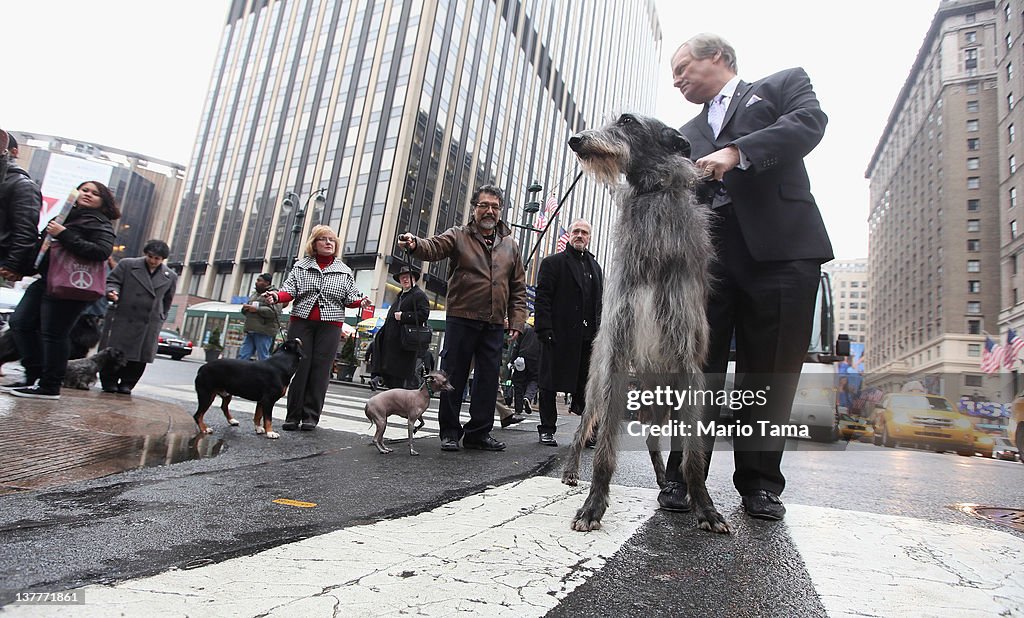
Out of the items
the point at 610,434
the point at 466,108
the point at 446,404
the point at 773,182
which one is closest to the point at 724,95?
the point at 773,182

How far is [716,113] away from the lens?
3141 millimetres

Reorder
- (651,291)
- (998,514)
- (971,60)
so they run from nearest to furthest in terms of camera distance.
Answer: (651,291) → (998,514) → (971,60)

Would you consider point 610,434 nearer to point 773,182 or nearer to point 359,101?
point 773,182

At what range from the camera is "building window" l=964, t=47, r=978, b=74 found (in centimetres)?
7456

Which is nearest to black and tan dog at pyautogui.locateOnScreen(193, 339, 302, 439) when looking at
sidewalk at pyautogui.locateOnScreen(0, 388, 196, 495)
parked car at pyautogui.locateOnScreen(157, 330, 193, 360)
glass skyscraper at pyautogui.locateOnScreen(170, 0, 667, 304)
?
sidewalk at pyautogui.locateOnScreen(0, 388, 196, 495)

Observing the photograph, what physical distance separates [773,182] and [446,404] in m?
3.10

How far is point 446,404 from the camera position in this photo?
471cm

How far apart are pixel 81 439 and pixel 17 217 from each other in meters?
2.26

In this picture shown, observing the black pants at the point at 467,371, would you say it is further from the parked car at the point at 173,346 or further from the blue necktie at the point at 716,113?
the parked car at the point at 173,346

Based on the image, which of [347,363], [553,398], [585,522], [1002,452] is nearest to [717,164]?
[585,522]

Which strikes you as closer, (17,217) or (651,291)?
(651,291)

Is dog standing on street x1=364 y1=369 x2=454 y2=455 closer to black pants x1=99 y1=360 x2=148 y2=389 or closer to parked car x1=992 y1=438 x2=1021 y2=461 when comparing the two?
black pants x1=99 y1=360 x2=148 y2=389

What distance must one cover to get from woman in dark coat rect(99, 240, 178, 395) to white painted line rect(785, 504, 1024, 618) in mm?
7433

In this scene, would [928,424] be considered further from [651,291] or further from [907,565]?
[651,291]
